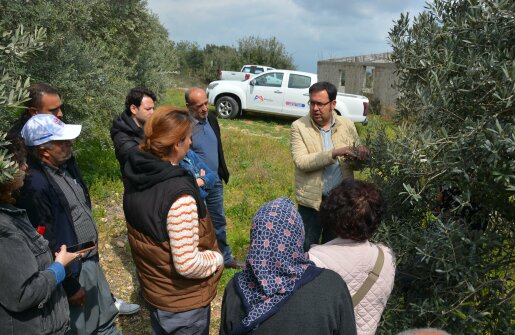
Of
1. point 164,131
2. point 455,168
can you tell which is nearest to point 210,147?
point 164,131

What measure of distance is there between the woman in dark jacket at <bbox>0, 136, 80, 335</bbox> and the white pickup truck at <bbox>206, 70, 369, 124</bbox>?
38.7 ft

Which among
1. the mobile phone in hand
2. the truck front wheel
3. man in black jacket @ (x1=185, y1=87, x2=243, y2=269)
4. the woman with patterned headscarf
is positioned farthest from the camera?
the truck front wheel

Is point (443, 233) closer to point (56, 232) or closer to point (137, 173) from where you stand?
point (137, 173)

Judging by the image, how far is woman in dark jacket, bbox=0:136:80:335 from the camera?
5.96 ft

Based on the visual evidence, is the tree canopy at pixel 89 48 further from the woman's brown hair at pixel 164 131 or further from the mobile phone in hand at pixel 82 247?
the woman's brown hair at pixel 164 131

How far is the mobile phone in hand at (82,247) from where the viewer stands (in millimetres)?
2400

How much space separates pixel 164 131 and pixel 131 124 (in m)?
1.59

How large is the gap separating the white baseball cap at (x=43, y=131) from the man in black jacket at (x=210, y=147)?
1.42 meters

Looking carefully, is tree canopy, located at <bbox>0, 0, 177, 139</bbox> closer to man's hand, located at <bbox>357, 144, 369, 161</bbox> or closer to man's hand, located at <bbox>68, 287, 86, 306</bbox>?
man's hand, located at <bbox>68, 287, 86, 306</bbox>

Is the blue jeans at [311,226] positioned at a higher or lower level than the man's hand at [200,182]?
lower

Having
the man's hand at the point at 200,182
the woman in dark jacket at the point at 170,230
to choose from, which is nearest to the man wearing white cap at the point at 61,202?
the woman in dark jacket at the point at 170,230

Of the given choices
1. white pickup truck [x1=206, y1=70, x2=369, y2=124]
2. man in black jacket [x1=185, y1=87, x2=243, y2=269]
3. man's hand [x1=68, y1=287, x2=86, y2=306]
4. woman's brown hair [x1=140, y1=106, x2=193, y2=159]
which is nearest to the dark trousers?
man's hand [x1=68, y1=287, x2=86, y2=306]

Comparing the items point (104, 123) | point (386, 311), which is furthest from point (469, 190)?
point (104, 123)

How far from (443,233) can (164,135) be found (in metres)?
1.43
